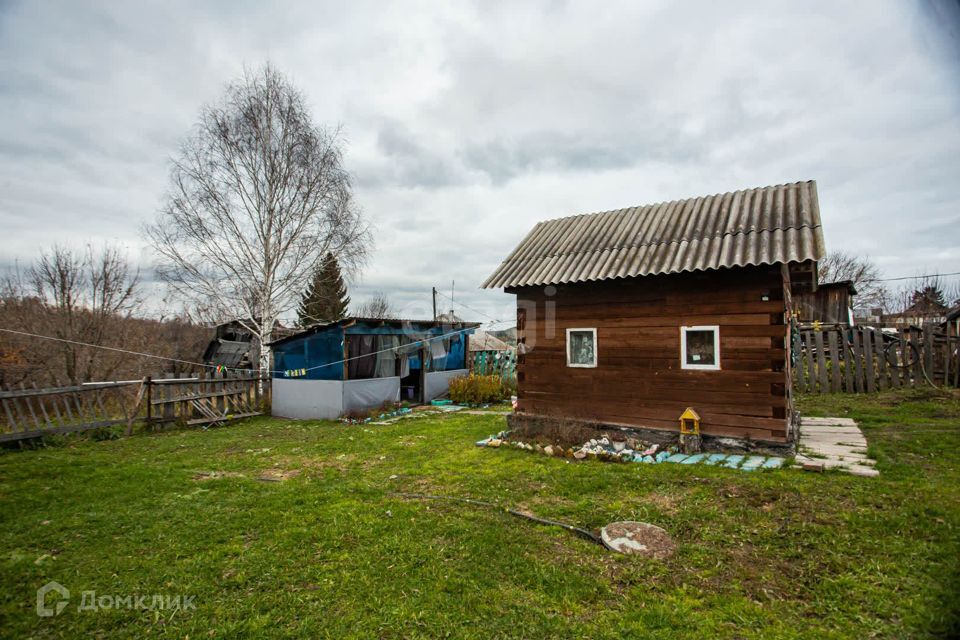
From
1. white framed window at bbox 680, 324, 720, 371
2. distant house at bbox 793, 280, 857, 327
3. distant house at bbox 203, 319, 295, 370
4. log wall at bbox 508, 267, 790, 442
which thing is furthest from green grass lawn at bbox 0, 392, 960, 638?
distant house at bbox 793, 280, 857, 327

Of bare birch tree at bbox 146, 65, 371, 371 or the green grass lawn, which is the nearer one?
the green grass lawn

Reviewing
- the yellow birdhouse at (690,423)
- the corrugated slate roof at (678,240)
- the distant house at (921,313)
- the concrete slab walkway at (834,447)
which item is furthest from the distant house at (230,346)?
the distant house at (921,313)

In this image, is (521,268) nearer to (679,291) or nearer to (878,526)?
(679,291)

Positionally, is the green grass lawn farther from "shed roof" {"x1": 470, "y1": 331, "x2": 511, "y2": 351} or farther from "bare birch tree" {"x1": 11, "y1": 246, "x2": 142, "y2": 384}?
"shed roof" {"x1": 470, "y1": 331, "x2": 511, "y2": 351}

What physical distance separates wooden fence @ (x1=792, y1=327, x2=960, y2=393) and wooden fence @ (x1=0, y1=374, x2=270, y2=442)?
1504 centimetres

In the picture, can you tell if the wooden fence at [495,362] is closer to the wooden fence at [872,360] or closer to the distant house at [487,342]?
the wooden fence at [872,360]

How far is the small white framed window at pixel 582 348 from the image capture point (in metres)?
8.45

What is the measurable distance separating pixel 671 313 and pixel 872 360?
814 cm

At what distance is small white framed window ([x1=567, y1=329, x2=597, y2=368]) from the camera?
8.45 meters

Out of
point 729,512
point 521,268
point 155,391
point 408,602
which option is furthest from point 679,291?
point 155,391

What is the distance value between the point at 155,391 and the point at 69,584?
8947 mm

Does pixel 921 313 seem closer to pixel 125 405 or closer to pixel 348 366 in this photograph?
pixel 348 366

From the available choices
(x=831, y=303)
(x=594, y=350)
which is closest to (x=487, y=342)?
(x=831, y=303)

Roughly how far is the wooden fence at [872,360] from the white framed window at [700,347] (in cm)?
511
